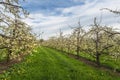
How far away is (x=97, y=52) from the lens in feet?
127

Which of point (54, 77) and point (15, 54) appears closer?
point (15, 54)

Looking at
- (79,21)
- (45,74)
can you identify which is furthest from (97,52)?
(79,21)

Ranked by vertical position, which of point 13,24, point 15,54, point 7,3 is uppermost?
point 7,3

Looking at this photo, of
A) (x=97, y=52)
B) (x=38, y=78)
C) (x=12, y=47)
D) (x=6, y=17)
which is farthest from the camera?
(x=97, y=52)

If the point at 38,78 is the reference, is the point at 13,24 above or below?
above

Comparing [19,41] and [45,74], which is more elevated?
[19,41]

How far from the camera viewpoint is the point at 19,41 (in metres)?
14.6

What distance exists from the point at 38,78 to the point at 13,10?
1000 centimetres

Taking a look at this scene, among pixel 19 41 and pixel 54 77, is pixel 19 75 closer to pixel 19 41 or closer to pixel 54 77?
pixel 54 77

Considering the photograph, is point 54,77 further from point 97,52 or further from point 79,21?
point 79,21

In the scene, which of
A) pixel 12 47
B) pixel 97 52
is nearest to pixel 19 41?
pixel 12 47

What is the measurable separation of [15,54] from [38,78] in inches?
357

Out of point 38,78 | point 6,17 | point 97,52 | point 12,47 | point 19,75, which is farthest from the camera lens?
point 97,52

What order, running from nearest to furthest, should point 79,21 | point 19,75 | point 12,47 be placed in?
point 12,47
point 19,75
point 79,21
